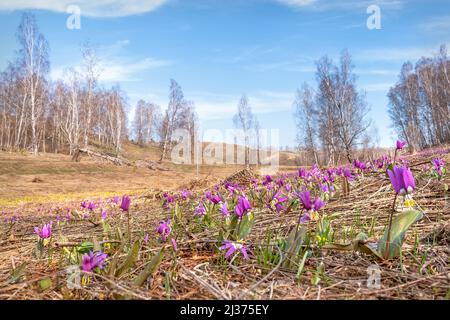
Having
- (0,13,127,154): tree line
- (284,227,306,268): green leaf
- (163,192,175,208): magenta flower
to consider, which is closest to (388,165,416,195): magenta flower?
(284,227,306,268): green leaf

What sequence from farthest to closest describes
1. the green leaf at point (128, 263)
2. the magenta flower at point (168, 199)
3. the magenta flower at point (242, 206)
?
the magenta flower at point (168, 199) → the magenta flower at point (242, 206) → the green leaf at point (128, 263)

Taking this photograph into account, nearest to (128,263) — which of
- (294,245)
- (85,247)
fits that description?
(85,247)

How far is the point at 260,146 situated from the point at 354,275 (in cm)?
4423

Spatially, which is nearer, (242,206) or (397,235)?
(397,235)

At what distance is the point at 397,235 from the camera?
147 cm

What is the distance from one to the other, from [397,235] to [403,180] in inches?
10.7

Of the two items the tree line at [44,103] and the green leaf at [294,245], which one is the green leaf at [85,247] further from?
the tree line at [44,103]

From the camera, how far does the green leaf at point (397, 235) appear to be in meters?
1.46

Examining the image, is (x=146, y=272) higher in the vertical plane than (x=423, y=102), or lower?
lower

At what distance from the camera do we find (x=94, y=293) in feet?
4.07

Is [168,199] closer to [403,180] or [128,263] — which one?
[128,263]

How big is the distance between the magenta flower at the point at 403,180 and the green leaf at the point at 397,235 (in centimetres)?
18

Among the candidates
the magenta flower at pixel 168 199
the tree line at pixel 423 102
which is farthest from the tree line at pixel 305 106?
the magenta flower at pixel 168 199
